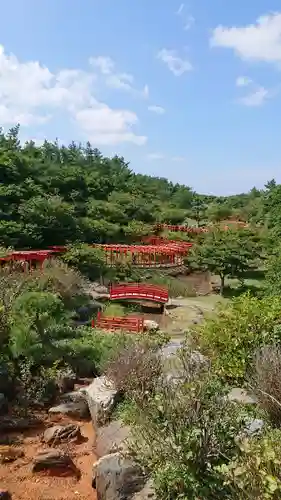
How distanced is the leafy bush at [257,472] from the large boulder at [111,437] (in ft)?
9.24

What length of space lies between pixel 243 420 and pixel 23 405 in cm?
527

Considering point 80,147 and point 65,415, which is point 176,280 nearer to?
point 65,415

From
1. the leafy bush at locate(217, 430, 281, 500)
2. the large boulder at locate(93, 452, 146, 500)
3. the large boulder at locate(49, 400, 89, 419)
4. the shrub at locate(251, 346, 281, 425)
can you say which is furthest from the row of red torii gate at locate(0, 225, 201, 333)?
the leafy bush at locate(217, 430, 281, 500)

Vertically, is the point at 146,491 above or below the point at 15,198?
below

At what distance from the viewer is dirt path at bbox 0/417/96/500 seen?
6207mm

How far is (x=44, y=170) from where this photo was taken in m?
31.3

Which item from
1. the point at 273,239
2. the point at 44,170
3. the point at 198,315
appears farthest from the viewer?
the point at 44,170

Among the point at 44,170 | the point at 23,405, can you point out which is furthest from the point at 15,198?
the point at 23,405

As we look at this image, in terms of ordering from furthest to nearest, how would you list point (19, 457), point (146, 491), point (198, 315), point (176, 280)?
1. point (176, 280)
2. point (198, 315)
3. point (19, 457)
4. point (146, 491)

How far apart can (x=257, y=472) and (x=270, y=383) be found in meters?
2.20

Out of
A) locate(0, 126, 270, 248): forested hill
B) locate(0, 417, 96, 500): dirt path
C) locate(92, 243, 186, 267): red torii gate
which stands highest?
locate(0, 126, 270, 248): forested hill

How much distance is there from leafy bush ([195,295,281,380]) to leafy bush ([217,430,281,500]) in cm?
305

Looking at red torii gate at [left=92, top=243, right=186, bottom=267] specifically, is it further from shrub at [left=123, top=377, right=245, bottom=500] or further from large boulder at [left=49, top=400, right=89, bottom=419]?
shrub at [left=123, top=377, right=245, bottom=500]

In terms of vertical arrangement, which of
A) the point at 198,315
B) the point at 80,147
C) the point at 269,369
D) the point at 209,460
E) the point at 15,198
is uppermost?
the point at 80,147
